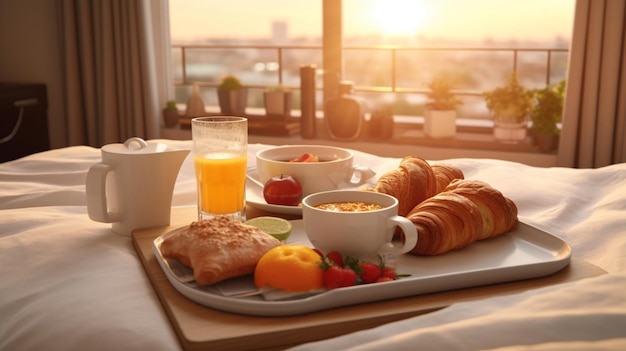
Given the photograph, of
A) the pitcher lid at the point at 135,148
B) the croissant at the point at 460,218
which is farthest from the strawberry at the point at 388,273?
the pitcher lid at the point at 135,148

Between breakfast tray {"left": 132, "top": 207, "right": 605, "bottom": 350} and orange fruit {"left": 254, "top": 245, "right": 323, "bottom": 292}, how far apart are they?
0.14ft

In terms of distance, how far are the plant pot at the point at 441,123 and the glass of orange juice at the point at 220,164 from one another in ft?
7.98

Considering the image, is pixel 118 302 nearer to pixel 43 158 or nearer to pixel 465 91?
pixel 43 158

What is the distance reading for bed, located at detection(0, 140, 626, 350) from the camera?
31.9 inches

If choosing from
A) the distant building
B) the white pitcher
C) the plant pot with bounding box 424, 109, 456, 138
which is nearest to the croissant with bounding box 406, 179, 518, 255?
the white pitcher

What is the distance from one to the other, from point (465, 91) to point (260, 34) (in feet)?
4.59

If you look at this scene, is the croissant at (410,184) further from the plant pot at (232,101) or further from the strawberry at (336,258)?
the plant pot at (232,101)

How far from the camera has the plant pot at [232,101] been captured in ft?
13.6

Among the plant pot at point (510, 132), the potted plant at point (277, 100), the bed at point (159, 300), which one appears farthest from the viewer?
the potted plant at point (277, 100)

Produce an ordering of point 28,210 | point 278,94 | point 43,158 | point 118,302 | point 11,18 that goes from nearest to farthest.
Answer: point 118,302 < point 28,210 < point 43,158 < point 278,94 < point 11,18

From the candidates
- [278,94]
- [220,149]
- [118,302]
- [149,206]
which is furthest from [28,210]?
[278,94]

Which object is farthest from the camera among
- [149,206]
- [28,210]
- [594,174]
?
[594,174]

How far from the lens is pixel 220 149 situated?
52.7 inches

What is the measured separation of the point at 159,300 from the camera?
96cm
